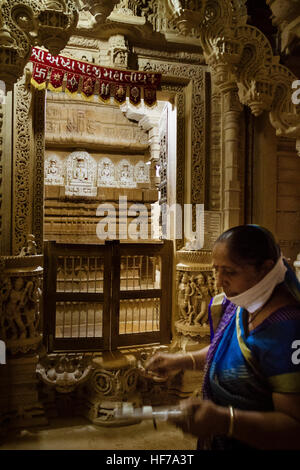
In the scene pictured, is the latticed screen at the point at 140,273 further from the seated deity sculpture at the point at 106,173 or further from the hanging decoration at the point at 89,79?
the seated deity sculpture at the point at 106,173

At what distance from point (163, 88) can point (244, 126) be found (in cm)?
127

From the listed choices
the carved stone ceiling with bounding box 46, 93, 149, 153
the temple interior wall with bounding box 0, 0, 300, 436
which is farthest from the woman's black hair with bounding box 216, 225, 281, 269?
the carved stone ceiling with bounding box 46, 93, 149, 153

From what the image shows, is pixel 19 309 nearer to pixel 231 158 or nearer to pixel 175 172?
pixel 175 172

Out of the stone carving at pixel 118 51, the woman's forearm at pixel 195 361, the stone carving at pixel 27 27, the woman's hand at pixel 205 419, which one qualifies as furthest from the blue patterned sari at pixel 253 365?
the stone carving at pixel 118 51

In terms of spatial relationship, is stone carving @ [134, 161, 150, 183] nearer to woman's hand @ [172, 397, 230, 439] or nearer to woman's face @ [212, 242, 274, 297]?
woman's face @ [212, 242, 274, 297]

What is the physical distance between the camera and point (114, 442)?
3.67 m

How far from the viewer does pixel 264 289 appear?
4.29ft

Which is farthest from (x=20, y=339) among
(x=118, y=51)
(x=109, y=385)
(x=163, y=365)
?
(x=118, y=51)

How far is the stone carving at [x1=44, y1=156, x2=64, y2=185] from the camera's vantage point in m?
8.44

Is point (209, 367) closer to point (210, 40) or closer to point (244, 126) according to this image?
point (210, 40)

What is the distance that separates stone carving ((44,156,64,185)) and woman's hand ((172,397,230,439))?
7.83 m

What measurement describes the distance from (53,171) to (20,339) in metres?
5.30

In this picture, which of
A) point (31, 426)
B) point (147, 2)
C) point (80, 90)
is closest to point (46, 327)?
point (31, 426)

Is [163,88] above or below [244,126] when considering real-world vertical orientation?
above
